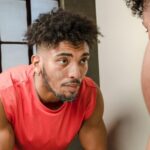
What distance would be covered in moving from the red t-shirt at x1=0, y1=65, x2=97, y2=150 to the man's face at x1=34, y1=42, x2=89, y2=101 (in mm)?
112

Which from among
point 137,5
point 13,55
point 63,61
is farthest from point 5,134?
point 137,5

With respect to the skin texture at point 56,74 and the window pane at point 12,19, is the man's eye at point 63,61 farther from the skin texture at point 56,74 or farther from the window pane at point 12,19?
the window pane at point 12,19

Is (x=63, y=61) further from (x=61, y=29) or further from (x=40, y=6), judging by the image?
(x=40, y=6)

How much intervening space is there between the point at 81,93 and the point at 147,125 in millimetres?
271

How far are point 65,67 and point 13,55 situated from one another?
0.54m

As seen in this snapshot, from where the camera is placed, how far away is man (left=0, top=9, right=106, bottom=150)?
0.98 metres

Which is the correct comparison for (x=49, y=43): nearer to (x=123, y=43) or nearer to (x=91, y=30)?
(x=91, y=30)

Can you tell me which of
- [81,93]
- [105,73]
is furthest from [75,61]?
[105,73]

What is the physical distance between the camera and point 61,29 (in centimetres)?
99

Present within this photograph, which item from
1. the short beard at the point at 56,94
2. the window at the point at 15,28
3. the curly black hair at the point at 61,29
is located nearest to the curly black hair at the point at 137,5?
the curly black hair at the point at 61,29

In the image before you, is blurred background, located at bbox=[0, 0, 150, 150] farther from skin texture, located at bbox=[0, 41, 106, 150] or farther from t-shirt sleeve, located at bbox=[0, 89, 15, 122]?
t-shirt sleeve, located at bbox=[0, 89, 15, 122]

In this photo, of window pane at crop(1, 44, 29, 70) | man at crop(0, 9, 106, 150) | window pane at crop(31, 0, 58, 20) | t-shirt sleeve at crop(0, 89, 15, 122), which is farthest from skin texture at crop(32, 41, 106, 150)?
window pane at crop(31, 0, 58, 20)

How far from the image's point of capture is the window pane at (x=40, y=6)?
4.90ft

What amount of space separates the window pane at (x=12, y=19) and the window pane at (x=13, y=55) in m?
0.04
